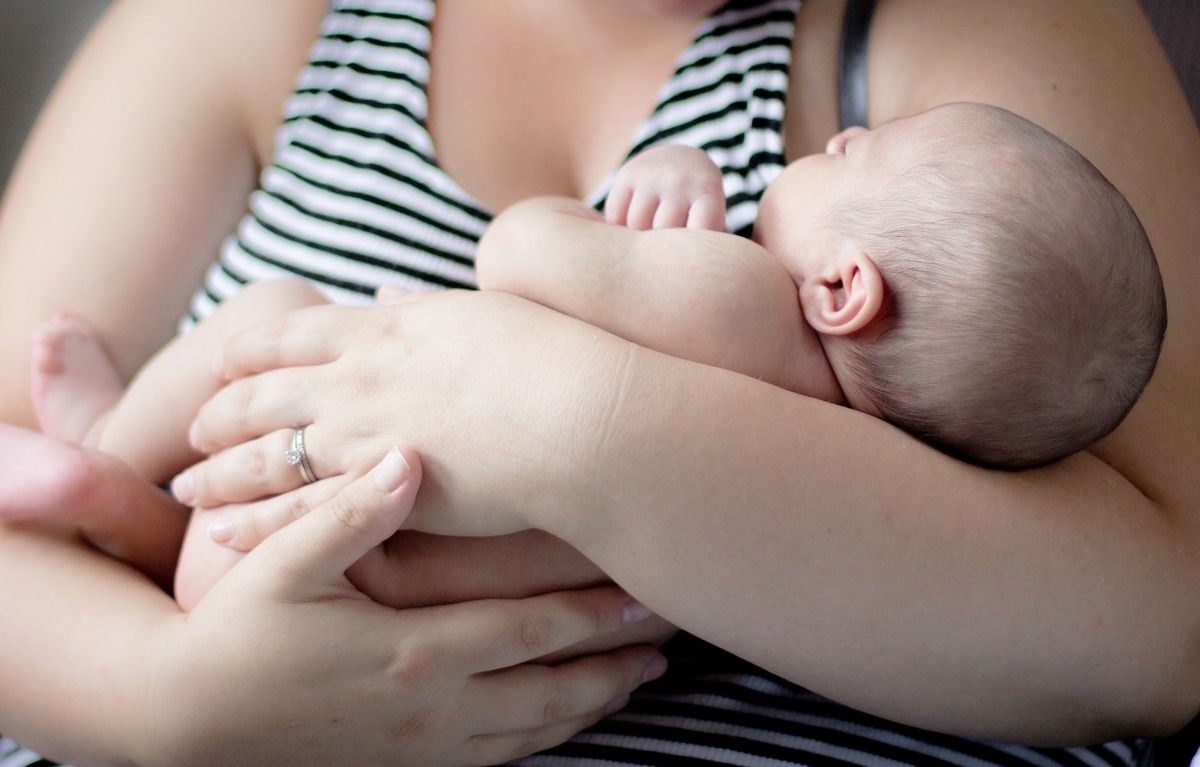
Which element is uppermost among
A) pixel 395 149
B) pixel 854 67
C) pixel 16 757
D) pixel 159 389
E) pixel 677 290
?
pixel 854 67

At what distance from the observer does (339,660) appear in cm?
77

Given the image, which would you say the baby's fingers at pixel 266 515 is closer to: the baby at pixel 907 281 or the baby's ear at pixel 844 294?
the baby at pixel 907 281

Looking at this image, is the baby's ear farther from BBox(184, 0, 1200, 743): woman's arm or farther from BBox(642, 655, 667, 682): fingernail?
BBox(642, 655, 667, 682): fingernail

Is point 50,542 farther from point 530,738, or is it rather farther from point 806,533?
point 806,533

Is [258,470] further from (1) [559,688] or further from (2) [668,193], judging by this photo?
(2) [668,193]

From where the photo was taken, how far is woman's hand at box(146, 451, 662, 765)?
76 centimetres

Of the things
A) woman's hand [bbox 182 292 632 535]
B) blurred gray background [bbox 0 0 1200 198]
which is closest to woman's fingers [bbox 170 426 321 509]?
woman's hand [bbox 182 292 632 535]

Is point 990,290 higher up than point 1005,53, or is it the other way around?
point 1005,53

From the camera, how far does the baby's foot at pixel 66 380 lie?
106 centimetres

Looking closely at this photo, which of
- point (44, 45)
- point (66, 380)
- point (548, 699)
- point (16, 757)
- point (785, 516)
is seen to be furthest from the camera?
point (44, 45)

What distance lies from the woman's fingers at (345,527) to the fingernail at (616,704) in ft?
1.03

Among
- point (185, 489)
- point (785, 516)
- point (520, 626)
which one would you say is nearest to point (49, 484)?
point (185, 489)

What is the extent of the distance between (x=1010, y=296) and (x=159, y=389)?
0.84 meters

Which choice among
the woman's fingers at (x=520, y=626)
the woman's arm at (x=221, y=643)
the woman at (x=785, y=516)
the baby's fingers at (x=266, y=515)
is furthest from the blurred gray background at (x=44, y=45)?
the woman's fingers at (x=520, y=626)
